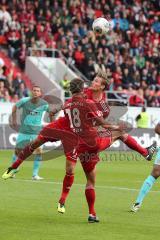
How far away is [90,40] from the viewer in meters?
35.3

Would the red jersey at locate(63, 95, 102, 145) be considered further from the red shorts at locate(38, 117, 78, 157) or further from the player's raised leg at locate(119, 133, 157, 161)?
the player's raised leg at locate(119, 133, 157, 161)

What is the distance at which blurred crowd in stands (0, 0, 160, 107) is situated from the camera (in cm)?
3341

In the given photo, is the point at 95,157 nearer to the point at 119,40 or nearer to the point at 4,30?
the point at 4,30

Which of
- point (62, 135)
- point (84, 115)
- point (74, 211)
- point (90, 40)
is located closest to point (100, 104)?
point (84, 115)

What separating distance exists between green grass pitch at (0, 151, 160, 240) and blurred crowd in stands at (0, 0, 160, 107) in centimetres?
1396

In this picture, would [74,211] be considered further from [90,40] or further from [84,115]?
[90,40]

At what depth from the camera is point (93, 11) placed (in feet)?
123

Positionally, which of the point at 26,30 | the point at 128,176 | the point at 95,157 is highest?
the point at 26,30

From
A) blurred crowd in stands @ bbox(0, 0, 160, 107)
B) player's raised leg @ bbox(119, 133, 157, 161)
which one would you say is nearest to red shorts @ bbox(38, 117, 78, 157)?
player's raised leg @ bbox(119, 133, 157, 161)

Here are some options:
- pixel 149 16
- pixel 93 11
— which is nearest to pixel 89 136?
pixel 93 11

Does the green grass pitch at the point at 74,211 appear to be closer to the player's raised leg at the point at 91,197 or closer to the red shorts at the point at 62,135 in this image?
the player's raised leg at the point at 91,197

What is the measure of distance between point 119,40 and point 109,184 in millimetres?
20499

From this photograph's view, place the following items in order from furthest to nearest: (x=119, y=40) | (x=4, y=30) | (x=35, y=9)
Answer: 1. (x=119, y=40)
2. (x=35, y=9)
3. (x=4, y=30)

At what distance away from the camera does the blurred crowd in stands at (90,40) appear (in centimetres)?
3341
